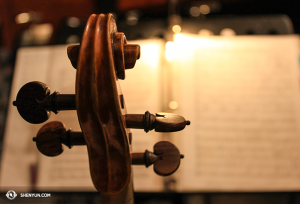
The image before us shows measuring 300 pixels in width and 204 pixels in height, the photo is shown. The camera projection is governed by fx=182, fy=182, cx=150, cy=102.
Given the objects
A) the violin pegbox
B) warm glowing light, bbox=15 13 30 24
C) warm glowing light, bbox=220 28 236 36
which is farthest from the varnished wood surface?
warm glowing light, bbox=15 13 30 24

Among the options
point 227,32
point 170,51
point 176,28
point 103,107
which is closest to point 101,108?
point 103,107

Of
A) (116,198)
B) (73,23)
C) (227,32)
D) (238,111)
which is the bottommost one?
(116,198)

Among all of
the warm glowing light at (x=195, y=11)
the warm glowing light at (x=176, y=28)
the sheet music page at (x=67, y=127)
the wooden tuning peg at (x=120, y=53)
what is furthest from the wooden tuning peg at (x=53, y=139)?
the warm glowing light at (x=195, y=11)

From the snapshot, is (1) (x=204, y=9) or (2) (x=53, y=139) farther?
(1) (x=204, y=9)

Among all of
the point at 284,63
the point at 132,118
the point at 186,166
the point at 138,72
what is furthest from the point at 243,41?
the point at 132,118

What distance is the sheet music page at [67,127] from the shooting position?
2.47ft

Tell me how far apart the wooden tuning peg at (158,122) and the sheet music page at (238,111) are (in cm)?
39

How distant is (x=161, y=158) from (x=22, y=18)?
1.08 m

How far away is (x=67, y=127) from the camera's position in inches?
29.4

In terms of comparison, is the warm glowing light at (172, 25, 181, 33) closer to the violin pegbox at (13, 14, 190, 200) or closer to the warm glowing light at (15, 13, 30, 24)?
the violin pegbox at (13, 14, 190, 200)

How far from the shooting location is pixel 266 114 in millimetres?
785

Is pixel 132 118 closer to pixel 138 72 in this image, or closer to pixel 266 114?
pixel 138 72

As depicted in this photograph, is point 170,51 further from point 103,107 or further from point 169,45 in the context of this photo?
point 103,107

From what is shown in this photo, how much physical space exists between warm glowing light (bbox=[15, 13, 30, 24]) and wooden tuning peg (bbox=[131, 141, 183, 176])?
1.02m
